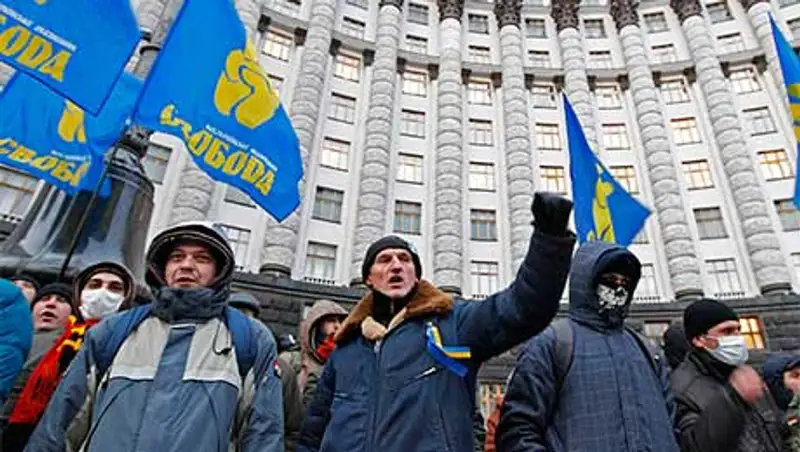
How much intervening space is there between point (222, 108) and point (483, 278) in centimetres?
1532

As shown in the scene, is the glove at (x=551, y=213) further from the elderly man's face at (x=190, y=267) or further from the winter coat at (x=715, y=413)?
the elderly man's face at (x=190, y=267)

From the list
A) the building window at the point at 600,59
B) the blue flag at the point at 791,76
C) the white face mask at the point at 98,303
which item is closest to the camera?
the white face mask at the point at 98,303

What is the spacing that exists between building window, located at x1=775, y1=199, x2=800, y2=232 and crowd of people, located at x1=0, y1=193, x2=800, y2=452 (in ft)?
70.7

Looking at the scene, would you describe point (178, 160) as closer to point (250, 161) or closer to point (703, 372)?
point (250, 161)

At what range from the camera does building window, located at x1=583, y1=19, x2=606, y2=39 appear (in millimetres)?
27781

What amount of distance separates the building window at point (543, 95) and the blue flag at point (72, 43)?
2202 centimetres

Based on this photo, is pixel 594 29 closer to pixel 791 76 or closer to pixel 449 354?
pixel 791 76

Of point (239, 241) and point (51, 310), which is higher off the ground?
point (239, 241)

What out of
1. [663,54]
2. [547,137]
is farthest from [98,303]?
[663,54]

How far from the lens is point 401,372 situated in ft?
8.91

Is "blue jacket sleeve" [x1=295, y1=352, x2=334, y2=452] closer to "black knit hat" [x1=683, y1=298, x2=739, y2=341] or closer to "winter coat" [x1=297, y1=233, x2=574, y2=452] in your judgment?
"winter coat" [x1=297, y1=233, x2=574, y2=452]

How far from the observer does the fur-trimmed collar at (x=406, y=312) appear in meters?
2.86

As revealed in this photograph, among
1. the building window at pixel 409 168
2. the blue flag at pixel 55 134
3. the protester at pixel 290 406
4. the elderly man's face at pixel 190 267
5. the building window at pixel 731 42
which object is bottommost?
the protester at pixel 290 406

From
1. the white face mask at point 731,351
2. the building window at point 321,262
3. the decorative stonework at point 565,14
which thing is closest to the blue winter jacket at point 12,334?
the white face mask at point 731,351
